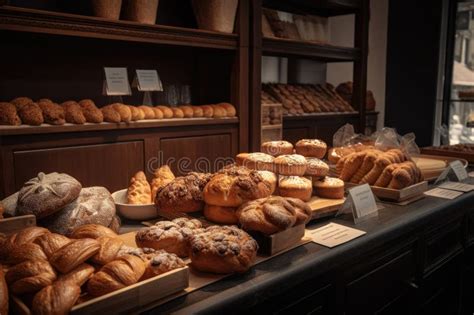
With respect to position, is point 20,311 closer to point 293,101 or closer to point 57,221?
point 57,221

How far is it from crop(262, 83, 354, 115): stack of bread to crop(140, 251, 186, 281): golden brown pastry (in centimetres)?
272

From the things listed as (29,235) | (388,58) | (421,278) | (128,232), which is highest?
(388,58)

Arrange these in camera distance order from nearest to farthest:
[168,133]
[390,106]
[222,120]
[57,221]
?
[57,221] → [168,133] → [222,120] → [390,106]

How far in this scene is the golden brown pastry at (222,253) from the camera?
100 cm

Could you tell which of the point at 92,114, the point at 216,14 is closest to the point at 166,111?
the point at 92,114

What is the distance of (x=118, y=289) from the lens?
0.83 m

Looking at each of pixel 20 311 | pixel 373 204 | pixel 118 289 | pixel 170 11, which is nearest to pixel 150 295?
pixel 118 289

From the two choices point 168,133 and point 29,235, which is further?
point 168,133

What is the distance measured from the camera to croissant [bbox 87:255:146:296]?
2.74 ft

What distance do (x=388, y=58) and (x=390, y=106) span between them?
60cm

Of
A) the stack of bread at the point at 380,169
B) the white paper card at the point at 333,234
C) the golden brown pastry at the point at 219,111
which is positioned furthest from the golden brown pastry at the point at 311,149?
the golden brown pastry at the point at 219,111

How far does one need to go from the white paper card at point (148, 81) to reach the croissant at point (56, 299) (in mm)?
2008

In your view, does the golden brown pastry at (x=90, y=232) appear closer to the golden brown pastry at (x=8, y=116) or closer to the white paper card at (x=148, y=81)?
the golden brown pastry at (x=8, y=116)

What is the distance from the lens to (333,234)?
133cm
